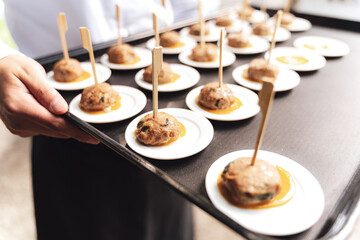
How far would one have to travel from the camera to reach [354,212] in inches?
47.3

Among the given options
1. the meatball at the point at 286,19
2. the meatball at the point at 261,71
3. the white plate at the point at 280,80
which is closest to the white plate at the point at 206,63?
the white plate at the point at 280,80

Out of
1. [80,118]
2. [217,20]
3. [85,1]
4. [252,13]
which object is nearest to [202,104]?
[80,118]

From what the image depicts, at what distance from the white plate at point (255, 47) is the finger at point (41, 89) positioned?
72.8 inches

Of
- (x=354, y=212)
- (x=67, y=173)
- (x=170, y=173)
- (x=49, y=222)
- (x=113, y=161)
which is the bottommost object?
(x=49, y=222)

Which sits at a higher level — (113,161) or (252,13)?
(252,13)

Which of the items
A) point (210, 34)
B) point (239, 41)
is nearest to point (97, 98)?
point (239, 41)

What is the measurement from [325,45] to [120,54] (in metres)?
2.19

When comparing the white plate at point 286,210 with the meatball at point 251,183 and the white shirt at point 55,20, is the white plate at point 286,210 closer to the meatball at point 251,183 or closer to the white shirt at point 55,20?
the meatball at point 251,183

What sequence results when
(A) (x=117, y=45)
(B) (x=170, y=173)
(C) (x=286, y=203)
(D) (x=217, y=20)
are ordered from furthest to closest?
(D) (x=217, y=20), (A) (x=117, y=45), (B) (x=170, y=173), (C) (x=286, y=203)

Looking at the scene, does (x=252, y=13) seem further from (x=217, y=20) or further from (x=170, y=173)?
(x=170, y=173)

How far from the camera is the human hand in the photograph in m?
1.85

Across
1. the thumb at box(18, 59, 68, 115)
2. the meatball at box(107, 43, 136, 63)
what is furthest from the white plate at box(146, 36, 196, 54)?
the thumb at box(18, 59, 68, 115)

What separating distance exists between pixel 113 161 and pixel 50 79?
0.87 m

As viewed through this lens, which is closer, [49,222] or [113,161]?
[113,161]
